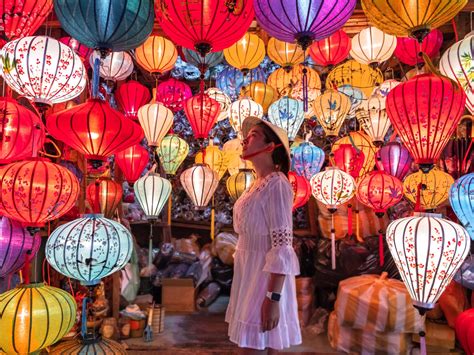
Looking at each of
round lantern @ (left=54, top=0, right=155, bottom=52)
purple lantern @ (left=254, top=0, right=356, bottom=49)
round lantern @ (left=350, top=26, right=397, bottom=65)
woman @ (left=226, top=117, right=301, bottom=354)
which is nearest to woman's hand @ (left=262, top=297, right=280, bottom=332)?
woman @ (left=226, top=117, right=301, bottom=354)

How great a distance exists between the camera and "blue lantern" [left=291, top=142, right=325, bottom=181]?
3254mm

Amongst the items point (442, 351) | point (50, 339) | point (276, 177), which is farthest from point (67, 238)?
point (442, 351)

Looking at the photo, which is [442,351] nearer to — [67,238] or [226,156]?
[226,156]

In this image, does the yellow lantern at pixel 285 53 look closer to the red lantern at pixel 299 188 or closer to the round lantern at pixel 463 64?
the red lantern at pixel 299 188

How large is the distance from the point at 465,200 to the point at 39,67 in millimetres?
2647

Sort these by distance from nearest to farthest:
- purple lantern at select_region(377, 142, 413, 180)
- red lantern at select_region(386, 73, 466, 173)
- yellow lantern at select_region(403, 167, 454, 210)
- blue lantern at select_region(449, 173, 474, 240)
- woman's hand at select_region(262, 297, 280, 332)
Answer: woman's hand at select_region(262, 297, 280, 332) < red lantern at select_region(386, 73, 466, 173) < blue lantern at select_region(449, 173, 474, 240) < yellow lantern at select_region(403, 167, 454, 210) < purple lantern at select_region(377, 142, 413, 180)

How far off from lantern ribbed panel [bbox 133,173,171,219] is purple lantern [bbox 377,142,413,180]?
1.96 m

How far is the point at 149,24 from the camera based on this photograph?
183cm

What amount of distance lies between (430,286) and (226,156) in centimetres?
217

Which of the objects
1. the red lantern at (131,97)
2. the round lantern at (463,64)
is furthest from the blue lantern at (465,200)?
the red lantern at (131,97)

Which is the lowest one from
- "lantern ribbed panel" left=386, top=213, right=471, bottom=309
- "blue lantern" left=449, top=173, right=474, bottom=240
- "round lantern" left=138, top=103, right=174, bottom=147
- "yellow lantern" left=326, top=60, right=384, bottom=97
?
"lantern ribbed panel" left=386, top=213, right=471, bottom=309

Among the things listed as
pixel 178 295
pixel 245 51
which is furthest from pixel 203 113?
pixel 178 295

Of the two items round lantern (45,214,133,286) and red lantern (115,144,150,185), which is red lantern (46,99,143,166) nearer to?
round lantern (45,214,133,286)

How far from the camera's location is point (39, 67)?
1920 millimetres
